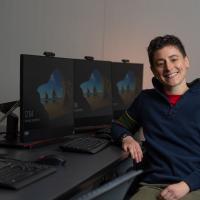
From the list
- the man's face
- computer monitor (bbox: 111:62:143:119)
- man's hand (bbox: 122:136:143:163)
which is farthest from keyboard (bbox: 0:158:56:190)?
computer monitor (bbox: 111:62:143:119)

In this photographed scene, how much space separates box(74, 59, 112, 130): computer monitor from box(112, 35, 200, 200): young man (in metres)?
0.48

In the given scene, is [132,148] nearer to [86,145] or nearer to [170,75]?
[86,145]

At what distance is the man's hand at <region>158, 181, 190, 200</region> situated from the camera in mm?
1557

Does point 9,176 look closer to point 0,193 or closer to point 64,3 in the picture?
point 0,193

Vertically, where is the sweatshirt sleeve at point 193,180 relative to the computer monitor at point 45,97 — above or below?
below

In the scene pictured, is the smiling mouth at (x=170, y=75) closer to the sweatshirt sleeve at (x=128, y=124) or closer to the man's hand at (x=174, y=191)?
the sweatshirt sleeve at (x=128, y=124)

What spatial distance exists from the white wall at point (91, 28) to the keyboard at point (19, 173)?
184cm

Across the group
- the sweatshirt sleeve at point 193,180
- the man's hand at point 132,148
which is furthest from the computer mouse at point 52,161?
the sweatshirt sleeve at point 193,180

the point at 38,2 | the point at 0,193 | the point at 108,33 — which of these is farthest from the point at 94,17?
the point at 0,193

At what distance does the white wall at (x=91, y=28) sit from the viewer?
9.70 ft

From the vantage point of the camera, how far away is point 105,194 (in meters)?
0.72

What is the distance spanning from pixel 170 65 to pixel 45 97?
616 mm

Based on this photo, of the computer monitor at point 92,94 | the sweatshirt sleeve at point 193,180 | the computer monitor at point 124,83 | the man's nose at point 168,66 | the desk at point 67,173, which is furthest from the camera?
the computer monitor at point 124,83

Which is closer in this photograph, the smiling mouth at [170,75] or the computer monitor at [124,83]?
the smiling mouth at [170,75]
